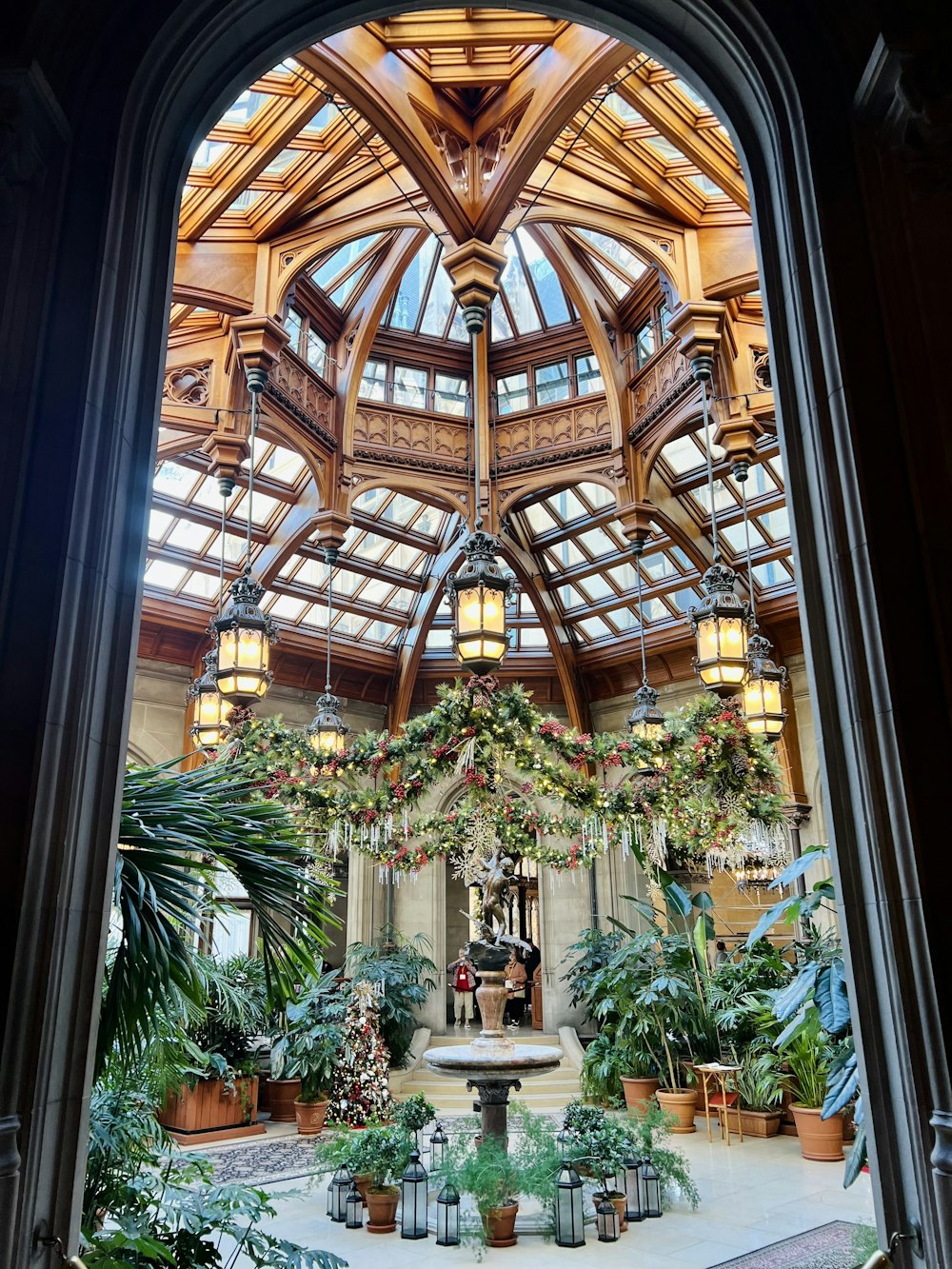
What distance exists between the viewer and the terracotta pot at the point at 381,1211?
233 inches

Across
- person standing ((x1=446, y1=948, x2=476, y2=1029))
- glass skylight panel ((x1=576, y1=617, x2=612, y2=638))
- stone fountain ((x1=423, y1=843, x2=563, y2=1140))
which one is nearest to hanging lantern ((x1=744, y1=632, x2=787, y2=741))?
stone fountain ((x1=423, y1=843, x2=563, y2=1140))

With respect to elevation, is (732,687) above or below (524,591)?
below

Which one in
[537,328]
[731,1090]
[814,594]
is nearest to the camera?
[814,594]

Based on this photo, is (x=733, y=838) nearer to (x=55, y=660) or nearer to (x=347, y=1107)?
(x=347, y=1107)

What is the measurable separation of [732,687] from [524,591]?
27.9ft

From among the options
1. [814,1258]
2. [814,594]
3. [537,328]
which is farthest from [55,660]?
[537,328]

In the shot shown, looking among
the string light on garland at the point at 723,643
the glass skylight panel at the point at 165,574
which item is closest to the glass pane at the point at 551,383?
the glass skylight panel at the point at 165,574

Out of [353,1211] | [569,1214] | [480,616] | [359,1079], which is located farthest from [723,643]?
[359,1079]

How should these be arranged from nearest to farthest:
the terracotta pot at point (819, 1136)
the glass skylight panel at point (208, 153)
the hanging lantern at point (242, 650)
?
the hanging lantern at point (242, 650) < the glass skylight panel at point (208, 153) < the terracotta pot at point (819, 1136)

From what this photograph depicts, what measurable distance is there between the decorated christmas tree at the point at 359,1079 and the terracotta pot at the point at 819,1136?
152 inches

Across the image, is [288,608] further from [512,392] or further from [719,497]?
[719,497]

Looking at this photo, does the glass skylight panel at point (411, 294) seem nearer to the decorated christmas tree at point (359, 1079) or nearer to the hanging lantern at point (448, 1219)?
the decorated christmas tree at point (359, 1079)

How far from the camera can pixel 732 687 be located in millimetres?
5875

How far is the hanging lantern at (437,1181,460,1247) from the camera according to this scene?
5539 mm
